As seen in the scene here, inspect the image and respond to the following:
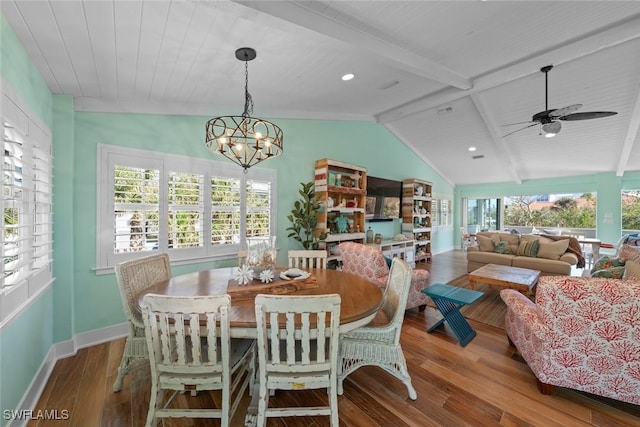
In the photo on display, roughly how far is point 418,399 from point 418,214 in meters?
5.66

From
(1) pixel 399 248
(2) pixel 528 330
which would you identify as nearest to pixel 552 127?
(2) pixel 528 330

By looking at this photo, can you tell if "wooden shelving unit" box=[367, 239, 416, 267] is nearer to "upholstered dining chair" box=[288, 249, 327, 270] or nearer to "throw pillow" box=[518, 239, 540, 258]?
"throw pillow" box=[518, 239, 540, 258]

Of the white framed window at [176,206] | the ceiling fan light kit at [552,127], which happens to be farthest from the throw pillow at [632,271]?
the white framed window at [176,206]

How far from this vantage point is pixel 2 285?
1521 mm

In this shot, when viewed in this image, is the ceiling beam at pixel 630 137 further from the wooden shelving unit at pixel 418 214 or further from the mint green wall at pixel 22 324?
the mint green wall at pixel 22 324

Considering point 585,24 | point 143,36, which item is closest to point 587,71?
point 585,24

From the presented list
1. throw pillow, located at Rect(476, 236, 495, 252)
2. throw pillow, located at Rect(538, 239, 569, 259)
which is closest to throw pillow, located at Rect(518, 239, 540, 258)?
throw pillow, located at Rect(538, 239, 569, 259)

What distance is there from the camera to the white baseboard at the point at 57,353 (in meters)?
1.83

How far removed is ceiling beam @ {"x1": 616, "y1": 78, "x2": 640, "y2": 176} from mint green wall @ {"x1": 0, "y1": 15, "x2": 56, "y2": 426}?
7.22 m

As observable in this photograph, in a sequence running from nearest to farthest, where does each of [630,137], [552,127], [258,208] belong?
[552,127]
[258,208]
[630,137]

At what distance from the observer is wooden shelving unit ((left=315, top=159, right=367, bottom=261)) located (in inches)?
177

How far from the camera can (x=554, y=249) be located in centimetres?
507

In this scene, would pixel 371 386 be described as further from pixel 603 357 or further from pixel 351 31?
pixel 351 31

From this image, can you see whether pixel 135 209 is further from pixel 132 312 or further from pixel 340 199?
pixel 340 199
